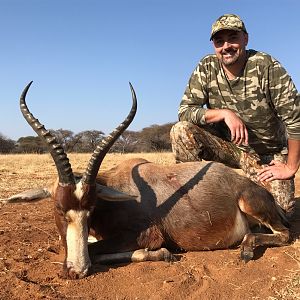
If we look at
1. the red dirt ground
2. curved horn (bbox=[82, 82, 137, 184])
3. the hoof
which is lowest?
the red dirt ground

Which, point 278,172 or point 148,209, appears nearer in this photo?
point 148,209

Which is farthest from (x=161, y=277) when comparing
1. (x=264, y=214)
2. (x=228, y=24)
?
(x=228, y=24)

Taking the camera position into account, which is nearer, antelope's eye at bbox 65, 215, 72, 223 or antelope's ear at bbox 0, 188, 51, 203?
antelope's eye at bbox 65, 215, 72, 223

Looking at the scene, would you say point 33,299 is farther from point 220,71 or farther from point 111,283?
point 220,71

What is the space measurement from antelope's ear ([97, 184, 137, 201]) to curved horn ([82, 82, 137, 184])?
0.23 m

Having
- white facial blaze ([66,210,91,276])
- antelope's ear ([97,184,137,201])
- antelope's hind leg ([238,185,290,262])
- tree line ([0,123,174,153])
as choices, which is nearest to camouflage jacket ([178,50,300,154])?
antelope's hind leg ([238,185,290,262])

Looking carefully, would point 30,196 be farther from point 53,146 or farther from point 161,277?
point 161,277

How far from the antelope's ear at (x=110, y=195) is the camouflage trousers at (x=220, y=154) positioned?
6.04 feet

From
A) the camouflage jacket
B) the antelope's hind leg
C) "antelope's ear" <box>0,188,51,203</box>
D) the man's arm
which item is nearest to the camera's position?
"antelope's ear" <box>0,188,51,203</box>

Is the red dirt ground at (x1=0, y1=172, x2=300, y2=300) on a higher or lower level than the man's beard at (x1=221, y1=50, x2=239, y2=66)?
lower

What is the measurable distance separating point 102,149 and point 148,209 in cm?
90

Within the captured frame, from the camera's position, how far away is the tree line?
38.1m

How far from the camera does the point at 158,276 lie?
12.8 ft

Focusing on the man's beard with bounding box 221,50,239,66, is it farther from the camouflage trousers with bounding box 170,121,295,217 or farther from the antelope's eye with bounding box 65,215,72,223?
the antelope's eye with bounding box 65,215,72,223
